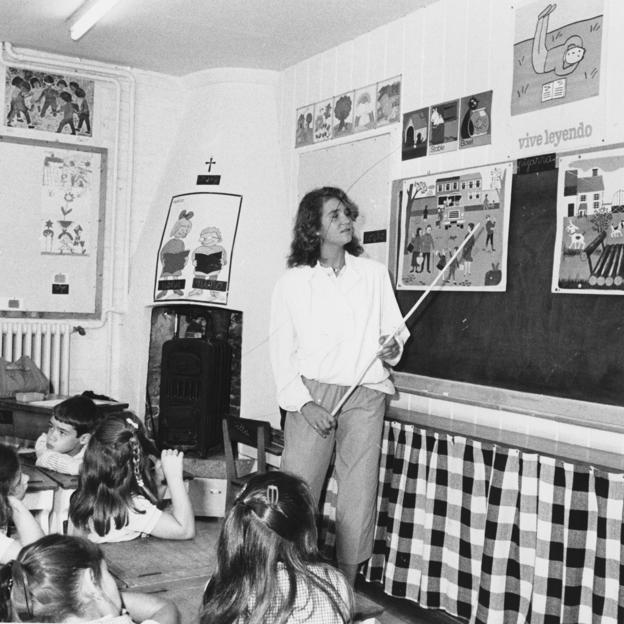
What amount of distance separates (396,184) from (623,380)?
5.08ft

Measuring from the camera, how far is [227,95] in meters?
5.16

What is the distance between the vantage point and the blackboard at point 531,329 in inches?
116

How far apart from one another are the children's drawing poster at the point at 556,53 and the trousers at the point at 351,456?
134cm

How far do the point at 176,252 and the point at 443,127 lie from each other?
202 cm

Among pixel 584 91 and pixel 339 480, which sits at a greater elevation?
pixel 584 91

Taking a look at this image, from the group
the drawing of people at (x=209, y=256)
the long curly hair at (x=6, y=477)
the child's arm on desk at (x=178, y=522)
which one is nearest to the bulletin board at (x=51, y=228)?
the drawing of people at (x=209, y=256)

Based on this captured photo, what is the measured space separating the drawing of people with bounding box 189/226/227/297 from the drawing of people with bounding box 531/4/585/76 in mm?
2297

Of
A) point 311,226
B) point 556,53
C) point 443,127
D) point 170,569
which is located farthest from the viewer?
point 443,127

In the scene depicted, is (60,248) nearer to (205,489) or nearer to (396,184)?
(205,489)

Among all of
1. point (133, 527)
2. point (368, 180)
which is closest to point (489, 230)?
point (368, 180)

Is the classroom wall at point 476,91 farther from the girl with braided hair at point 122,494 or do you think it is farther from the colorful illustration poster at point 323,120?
the girl with braided hair at point 122,494

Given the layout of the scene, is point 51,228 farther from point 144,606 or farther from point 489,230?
point 144,606

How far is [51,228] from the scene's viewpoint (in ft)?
17.3

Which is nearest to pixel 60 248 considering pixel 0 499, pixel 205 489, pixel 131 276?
pixel 131 276
